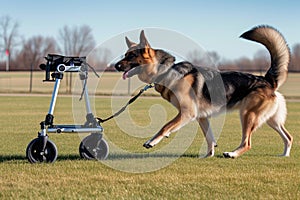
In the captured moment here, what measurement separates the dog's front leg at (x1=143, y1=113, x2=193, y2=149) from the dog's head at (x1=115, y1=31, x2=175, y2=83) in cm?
79

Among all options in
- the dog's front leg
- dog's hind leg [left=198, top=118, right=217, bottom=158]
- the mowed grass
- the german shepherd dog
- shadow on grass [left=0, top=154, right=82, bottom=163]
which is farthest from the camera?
dog's hind leg [left=198, top=118, right=217, bottom=158]

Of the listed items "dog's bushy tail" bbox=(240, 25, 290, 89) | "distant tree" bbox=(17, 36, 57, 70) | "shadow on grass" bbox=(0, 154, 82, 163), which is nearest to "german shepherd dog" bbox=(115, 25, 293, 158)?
"dog's bushy tail" bbox=(240, 25, 290, 89)

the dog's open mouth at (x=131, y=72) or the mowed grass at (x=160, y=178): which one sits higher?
the dog's open mouth at (x=131, y=72)

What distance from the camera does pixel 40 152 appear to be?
695 cm

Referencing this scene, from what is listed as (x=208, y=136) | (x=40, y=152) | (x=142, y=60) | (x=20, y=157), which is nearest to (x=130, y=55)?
(x=142, y=60)

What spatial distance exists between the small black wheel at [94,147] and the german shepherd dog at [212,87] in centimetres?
105

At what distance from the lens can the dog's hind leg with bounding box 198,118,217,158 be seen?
319 inches

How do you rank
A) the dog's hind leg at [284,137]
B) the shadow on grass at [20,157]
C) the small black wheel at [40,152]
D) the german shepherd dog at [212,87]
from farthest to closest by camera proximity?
the dog's hind leg at [284,137], the shadow on grass at [20,157], the german shepherd dog at [212,87], the small black wheel at [40,152]

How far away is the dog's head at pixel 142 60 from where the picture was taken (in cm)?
703

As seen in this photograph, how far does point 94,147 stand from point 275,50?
350 centimetres

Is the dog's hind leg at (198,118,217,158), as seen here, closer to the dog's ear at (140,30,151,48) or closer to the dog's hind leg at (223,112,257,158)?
the dog's hind leg at (223,112,257,158)

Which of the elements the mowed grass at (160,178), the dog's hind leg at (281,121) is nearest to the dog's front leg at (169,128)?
the mowed grass at (160,178)

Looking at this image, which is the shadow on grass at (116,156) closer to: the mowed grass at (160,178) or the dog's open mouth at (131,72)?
the mowed grass at (160,178)

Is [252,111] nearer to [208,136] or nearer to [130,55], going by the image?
[208,136]
